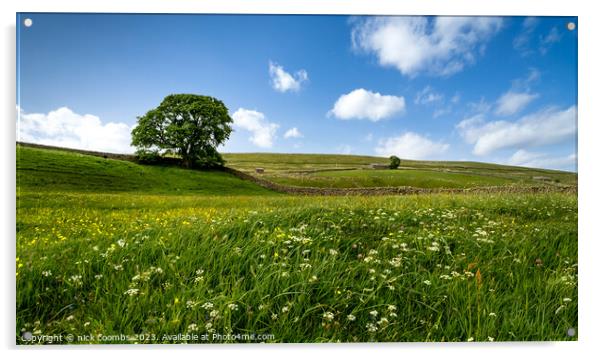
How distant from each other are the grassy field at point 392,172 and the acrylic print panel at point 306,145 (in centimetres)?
2

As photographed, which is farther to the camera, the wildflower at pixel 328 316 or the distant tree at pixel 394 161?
the distant tree at pixel 394 161

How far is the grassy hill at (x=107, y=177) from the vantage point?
4535 millimetres

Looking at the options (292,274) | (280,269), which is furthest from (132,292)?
(292,274)

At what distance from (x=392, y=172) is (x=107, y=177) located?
3830 mm

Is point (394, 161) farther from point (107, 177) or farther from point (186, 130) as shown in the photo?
point (107, 177)

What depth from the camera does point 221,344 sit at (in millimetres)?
3557

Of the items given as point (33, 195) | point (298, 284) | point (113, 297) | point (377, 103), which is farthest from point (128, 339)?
point (377, 103)

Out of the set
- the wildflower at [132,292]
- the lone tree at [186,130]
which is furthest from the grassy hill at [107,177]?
the wildflower at [132,292]

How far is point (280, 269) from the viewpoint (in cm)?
357

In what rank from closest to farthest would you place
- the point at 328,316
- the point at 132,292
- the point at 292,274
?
the point at 328,316
the point at 132,292
the point at 292,274

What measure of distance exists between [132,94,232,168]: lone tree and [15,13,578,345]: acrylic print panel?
19 millimetres
